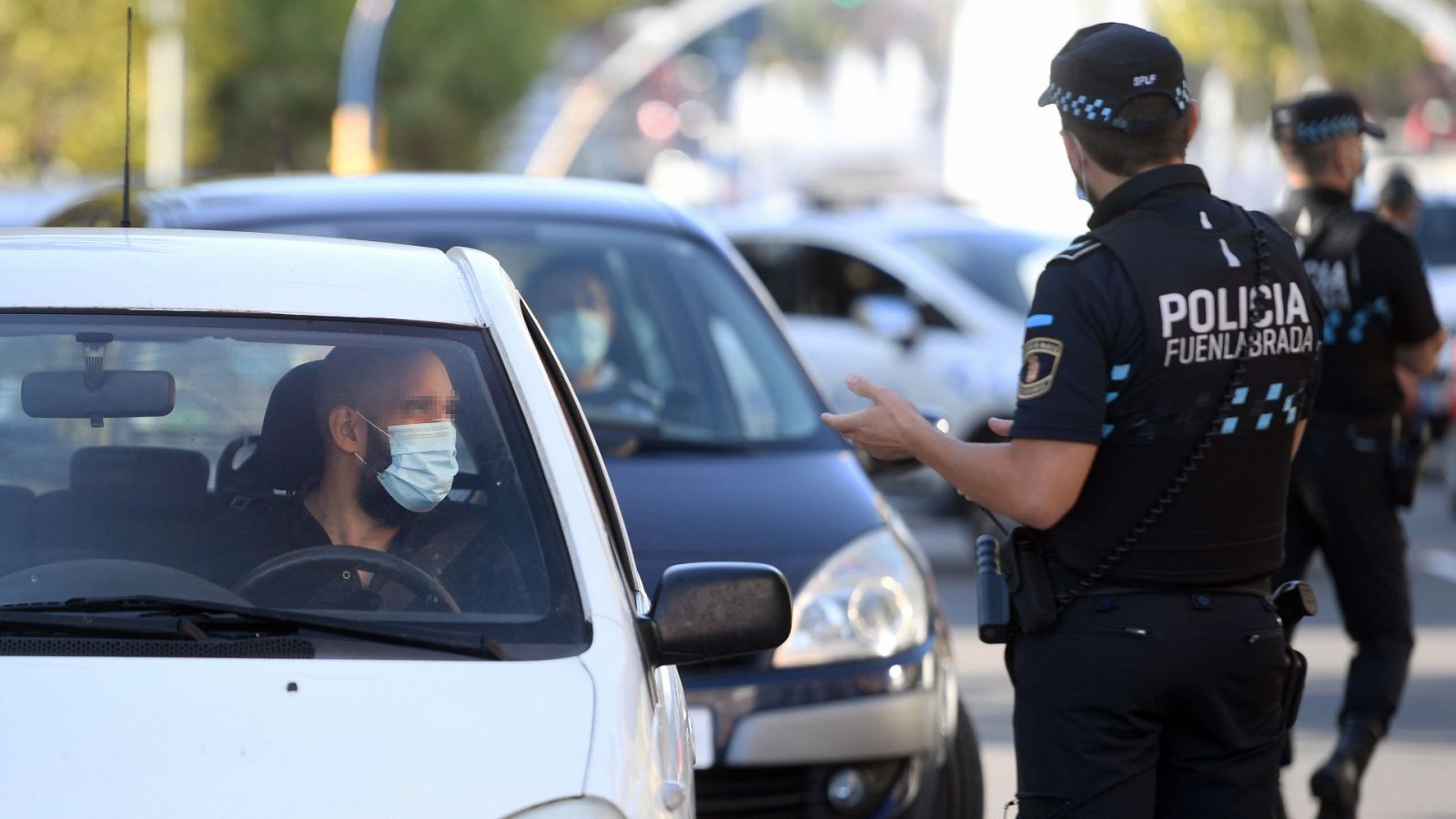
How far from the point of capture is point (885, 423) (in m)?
3.62

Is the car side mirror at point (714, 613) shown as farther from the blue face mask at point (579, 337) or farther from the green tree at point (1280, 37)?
the green tree at point (1280, 37)

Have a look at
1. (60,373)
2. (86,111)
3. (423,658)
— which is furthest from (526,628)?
(86,111)

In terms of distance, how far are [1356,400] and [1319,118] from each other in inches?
28.4

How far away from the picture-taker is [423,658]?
9.56 feet

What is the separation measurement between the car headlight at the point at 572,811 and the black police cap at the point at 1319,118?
354 cm

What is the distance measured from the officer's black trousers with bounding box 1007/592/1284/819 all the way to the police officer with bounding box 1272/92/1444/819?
2.12 metres

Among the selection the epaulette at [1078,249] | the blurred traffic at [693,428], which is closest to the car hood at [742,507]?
the blurred traffic at [693,428]

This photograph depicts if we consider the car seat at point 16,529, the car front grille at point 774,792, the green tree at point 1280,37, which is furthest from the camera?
the green tree at point 1280,37

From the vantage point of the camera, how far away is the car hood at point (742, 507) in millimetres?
4828

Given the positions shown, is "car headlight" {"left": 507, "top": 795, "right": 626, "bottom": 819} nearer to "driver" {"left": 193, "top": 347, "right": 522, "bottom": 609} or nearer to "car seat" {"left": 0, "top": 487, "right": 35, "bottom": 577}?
"driver" {"left": 193, "top": 347, "right": 522, "bottom": 609}

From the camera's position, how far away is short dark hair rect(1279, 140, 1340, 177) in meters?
5.71

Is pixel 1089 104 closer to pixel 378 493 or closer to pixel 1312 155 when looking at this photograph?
pixel 378 493

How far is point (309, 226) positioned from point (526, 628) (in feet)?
9.61

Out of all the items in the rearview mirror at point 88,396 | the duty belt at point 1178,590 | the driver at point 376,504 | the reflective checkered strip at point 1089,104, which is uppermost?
the reflective checkered strip at point 1089,104
